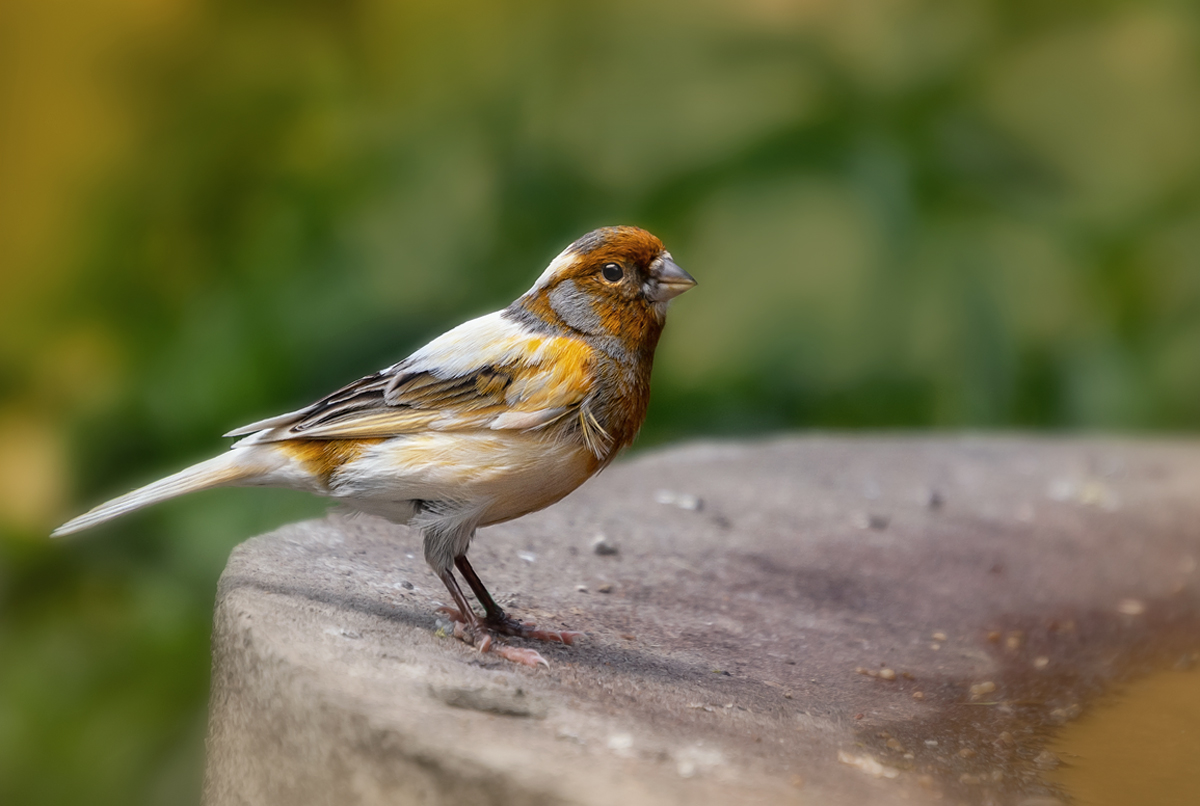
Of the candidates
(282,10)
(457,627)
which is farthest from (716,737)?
(282,10)

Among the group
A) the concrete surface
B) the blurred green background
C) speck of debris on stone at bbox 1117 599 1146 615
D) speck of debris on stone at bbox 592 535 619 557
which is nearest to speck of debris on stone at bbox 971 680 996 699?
the concrete surface

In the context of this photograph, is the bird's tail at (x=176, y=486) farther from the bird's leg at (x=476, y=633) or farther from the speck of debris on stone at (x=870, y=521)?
the speck of debris on stone at (x=870, y=521)

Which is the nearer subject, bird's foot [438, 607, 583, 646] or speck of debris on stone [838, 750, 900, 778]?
speck of debris on stone [838, 750, 900, 778]

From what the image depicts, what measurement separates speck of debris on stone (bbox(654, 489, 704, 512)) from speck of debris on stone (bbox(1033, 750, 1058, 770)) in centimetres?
160

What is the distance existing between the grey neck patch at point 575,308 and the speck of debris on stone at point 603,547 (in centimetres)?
102

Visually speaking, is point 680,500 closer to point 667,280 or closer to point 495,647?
point 667,280

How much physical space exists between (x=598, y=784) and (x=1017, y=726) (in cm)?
138

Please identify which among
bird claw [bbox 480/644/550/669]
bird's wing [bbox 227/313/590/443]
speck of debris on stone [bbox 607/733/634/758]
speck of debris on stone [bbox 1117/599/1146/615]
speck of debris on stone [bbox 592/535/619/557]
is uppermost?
bird's wing [bbox 227/313/590/443]

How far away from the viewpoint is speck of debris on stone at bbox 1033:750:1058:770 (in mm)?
2373

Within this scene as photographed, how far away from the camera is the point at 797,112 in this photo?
5.93 metres

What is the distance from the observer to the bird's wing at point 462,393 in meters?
2.40

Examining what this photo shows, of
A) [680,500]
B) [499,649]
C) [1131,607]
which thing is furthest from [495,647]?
[1131,607]

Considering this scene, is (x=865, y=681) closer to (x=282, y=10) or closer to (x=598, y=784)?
(x=598, y=784)

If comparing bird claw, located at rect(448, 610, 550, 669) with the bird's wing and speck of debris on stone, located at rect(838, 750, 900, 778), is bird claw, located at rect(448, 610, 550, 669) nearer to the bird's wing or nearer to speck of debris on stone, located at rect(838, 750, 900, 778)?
the bird's wing
